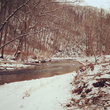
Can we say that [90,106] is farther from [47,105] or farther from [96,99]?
[47,105]

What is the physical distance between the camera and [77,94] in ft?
10.5

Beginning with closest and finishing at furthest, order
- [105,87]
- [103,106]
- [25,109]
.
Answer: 1. [103,106]
2. [25,109]
3. [105,87]

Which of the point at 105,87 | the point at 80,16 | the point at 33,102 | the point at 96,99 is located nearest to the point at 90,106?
the point at 96,99

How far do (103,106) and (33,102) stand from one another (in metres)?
1.98

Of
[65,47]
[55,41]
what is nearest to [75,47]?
[65,47]

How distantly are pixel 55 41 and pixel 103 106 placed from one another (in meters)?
37.9

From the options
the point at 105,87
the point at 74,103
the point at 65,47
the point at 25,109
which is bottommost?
the point at 25,109

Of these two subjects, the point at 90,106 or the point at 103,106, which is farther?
the point at 90,106

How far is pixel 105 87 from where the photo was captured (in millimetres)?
3059

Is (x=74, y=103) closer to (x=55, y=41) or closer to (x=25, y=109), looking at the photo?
(x=25, y=109)

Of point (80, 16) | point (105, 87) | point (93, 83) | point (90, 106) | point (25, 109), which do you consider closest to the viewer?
point (90, 106)

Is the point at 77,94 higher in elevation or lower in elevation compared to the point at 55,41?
lower

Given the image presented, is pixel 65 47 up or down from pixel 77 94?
up

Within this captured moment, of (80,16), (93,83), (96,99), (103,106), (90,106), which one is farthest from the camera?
(80,16)
